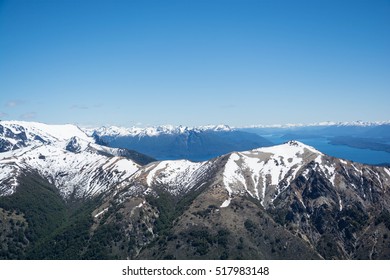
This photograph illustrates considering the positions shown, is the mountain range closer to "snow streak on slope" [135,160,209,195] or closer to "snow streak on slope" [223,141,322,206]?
"snow streak on slope" [223,141,322,206]

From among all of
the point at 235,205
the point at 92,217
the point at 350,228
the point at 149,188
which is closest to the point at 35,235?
the point at 92,217

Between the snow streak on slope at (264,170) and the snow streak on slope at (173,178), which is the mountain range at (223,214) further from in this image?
the snow streak on slope at (173,178)

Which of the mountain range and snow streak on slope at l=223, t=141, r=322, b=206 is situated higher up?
snow streak on slope at l=223, t=141, r=322, b=206

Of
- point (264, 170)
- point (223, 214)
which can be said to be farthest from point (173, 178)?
point (223, 214)

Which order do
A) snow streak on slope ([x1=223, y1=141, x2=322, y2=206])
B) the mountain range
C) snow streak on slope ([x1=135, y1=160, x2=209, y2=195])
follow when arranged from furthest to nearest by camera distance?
snow streak on slope ([x1=135, y1=160, x2=209, y2=195]), snow streak on slope ([x1=223, y1=141, x2=322, y2=206]), the mountain range

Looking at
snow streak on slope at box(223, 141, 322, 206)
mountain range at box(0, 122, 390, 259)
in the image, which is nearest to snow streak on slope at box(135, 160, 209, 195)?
mountain range at box(0, 122, 390, 259)

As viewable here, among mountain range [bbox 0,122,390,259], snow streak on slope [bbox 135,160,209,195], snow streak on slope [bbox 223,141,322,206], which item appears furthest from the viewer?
snow streak on slope [bbox 135,160,209,195]

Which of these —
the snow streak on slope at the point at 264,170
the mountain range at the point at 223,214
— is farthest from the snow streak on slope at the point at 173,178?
the snow streak on slope at the point at 264,170
